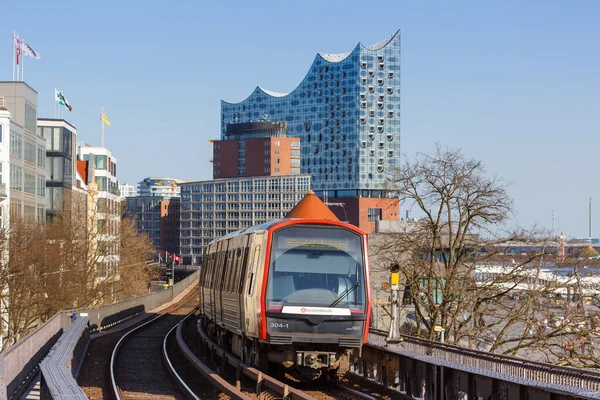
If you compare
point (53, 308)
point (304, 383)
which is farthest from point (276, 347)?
point (53, 308)

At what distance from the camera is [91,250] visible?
77.4 m

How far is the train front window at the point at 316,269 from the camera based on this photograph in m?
21.5

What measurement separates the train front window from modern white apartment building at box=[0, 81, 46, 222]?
51.3 m

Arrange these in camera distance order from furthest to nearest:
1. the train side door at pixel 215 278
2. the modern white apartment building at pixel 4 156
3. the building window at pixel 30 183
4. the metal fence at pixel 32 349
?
the building window at pixel 30 183
the modern white apartment building at pixel 4 156
the train side door at pixel 215 278
the metal fence at pixel 32 349

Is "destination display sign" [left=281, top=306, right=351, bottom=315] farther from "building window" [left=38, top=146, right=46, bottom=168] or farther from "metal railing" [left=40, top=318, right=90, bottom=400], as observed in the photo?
"building window" [left=38, top=146, right=46, bottom=168]

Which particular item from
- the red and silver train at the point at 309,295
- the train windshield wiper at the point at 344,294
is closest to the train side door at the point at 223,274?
the red and silver train at the point at 309,295

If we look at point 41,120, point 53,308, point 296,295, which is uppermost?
point 41,120

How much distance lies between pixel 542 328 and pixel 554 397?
23292 mm

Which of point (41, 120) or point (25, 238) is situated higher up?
point (41, 120)

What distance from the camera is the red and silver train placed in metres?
21.3

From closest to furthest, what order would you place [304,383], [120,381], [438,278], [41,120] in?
[304,383], [120,381], [438,278], [41,120]

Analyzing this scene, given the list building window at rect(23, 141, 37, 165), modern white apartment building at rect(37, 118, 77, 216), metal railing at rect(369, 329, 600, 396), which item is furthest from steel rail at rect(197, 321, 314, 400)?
modern white apartment building at rect(37, 118, 77, 216)

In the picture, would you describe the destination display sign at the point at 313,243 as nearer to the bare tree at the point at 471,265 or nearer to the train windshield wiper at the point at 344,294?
the train windshield wiper at the point at 344,294

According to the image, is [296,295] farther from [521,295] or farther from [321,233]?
[521,295]
